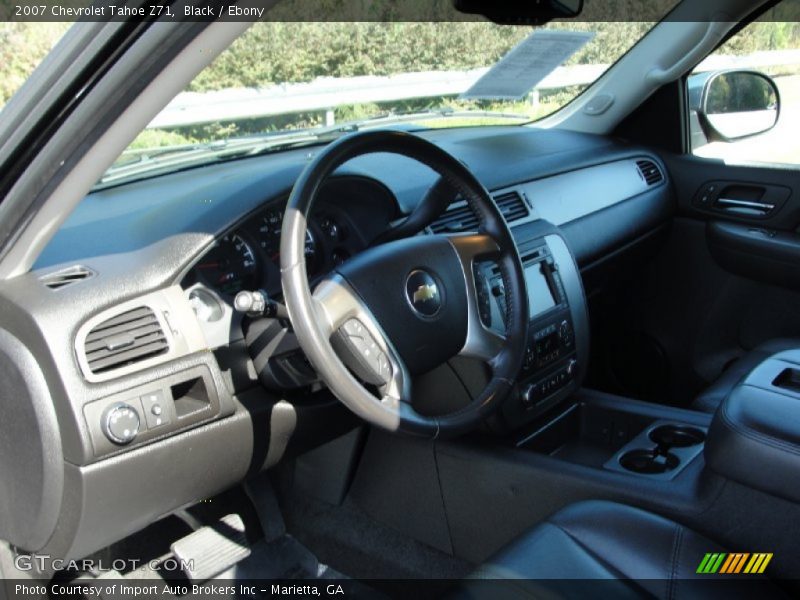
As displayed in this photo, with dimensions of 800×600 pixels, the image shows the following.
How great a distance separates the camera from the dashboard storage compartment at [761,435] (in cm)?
164

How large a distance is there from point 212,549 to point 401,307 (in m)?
1.12

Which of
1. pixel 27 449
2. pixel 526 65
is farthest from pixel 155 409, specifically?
pixel 526 65

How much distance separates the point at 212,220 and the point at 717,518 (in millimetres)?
1321

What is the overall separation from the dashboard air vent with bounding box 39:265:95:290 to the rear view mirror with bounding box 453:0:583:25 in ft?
3.62

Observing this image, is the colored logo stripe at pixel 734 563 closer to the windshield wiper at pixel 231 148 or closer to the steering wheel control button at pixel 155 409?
the steering wheel control button at pixel 155 409

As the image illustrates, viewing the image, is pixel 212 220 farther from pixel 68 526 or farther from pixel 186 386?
pixel 68 526

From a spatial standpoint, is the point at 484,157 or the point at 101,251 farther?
the point at 484,157

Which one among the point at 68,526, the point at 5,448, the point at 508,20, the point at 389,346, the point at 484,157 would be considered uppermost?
the point at 508,20

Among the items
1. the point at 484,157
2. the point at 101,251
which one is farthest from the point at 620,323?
the point at 101,251

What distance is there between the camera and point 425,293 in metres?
1.85

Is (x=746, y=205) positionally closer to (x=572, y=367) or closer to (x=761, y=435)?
(x=572, y=367)

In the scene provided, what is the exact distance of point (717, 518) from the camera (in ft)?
5.91

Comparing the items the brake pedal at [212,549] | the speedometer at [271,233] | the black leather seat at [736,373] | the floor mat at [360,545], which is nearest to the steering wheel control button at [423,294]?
the speedometer at [271,233]

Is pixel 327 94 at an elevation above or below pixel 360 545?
above
